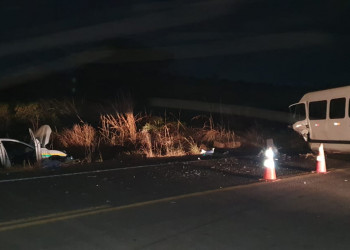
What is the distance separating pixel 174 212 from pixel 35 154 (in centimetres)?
768

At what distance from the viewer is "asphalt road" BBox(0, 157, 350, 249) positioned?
6.13m

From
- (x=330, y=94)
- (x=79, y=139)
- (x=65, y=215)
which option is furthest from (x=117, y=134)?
(x=65, y=215)

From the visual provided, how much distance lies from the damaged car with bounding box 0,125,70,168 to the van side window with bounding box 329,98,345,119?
8.68 m

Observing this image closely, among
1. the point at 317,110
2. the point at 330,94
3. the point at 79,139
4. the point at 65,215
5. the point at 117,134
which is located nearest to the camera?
the point at 65,215

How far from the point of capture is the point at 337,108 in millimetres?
14297

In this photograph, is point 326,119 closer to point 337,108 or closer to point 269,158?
point 337,108

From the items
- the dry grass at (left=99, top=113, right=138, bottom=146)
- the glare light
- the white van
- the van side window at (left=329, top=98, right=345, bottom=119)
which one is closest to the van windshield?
the white van

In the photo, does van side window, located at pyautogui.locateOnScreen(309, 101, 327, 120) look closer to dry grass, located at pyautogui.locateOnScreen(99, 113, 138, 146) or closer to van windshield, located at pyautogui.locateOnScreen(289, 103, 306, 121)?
van windshield, located at pyautogui.locateOnScreen(289, 103, 306, 121)

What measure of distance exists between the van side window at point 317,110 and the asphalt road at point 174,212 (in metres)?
3.75

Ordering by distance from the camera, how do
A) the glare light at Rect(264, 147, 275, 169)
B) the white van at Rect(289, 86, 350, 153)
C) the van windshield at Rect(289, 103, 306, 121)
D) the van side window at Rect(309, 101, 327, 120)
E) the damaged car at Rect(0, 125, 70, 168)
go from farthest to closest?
the van windshield at Rect(289, 103, 306, 121) < the van side window at Rect(309, 101, 327, 120) < the white van at Rect(289, 86, 350, 153) < the damaged car at Rect(0, 125, 70, 168) < the glare light at Rect(264, 147, 275, 169)

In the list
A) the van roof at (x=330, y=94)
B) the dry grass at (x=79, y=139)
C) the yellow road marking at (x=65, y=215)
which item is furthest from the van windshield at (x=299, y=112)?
the yellow road marking at (x=65, y=215)

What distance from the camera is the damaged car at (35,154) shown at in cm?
1338

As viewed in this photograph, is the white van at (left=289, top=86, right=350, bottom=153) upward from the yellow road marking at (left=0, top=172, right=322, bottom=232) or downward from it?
upward

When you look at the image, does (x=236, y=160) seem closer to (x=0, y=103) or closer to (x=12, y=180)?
(x=12, y=180)
